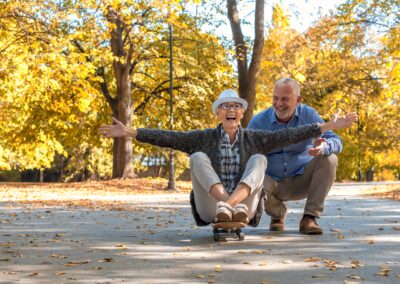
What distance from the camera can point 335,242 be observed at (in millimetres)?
7523

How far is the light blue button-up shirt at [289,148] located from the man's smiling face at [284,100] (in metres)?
0.11

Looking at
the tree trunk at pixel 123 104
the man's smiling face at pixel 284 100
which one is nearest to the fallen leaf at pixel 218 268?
the man's smiling face at pixel 284 100

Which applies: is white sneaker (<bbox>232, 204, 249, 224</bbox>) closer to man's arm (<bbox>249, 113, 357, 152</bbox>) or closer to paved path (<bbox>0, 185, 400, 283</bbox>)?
paved path (<bbox>0, 185, 400, 283</bbox>)

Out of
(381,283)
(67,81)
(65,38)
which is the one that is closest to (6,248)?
(381,283)

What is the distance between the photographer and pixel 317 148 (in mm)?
7539

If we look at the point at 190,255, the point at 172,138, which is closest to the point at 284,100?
the point at 172,138

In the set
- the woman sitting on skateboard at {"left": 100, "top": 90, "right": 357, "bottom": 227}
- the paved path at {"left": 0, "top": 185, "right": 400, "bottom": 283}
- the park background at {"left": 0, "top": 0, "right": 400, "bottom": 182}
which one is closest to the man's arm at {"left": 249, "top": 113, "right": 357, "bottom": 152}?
the woman sitting on skateboard at {"left": 100, "top": 90, "right": 357, "bottom": 227}

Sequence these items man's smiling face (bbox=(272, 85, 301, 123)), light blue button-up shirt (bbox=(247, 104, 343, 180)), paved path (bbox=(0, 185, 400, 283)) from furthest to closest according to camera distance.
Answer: light blue button-up shirt (bbox=(247, 104, 343, 180)), man's smiling face (bbox=(272, 85, 301, 123)), paved path (bbox=(0, 185, 400, 283))

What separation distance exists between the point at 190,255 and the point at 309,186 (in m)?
2.26

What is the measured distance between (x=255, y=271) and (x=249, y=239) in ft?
7.39

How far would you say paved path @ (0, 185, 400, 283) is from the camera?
17.2 ft

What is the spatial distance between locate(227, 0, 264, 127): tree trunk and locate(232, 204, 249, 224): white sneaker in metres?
20.0

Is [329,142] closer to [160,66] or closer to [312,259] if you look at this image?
[312,259]

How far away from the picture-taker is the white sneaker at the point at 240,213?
671 centimetres
